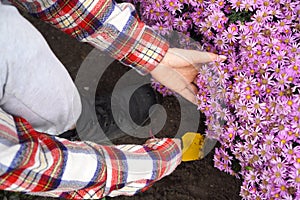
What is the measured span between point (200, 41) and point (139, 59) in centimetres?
37

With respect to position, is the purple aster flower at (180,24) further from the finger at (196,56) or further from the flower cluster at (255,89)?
the finger at (196,56)

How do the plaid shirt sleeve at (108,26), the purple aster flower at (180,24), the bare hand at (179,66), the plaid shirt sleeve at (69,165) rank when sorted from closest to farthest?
the plaid shirt sleeve at (69,165) → the plaid shirt sleeve at (108,26) → the bare hand at (179,66) → the purple aster flower at (180,24)

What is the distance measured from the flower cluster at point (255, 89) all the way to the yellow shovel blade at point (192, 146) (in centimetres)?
14

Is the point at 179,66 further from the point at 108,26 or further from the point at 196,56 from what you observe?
the point at 108,26

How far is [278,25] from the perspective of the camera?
59.2 inches

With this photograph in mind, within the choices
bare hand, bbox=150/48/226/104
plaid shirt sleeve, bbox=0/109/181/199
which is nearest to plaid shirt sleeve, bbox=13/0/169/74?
bare hand, bbox=150/48/226/104

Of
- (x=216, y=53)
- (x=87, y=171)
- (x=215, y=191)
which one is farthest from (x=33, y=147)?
(x=215, y=191)

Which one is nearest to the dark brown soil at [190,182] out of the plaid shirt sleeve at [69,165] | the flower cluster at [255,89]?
the flower cluster at [255,89]

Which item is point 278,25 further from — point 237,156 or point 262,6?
point 237,156

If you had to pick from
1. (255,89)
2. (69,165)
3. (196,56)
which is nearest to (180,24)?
(196,56)

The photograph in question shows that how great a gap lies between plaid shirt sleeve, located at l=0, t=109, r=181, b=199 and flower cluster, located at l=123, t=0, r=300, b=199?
1.24 ft

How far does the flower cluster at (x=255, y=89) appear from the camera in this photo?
142cm

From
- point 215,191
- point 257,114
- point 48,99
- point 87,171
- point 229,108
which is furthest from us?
point 215,191

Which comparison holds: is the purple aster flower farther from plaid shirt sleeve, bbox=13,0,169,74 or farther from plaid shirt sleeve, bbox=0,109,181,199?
plaid shirt sleeve, bbox=0,109,181,199
